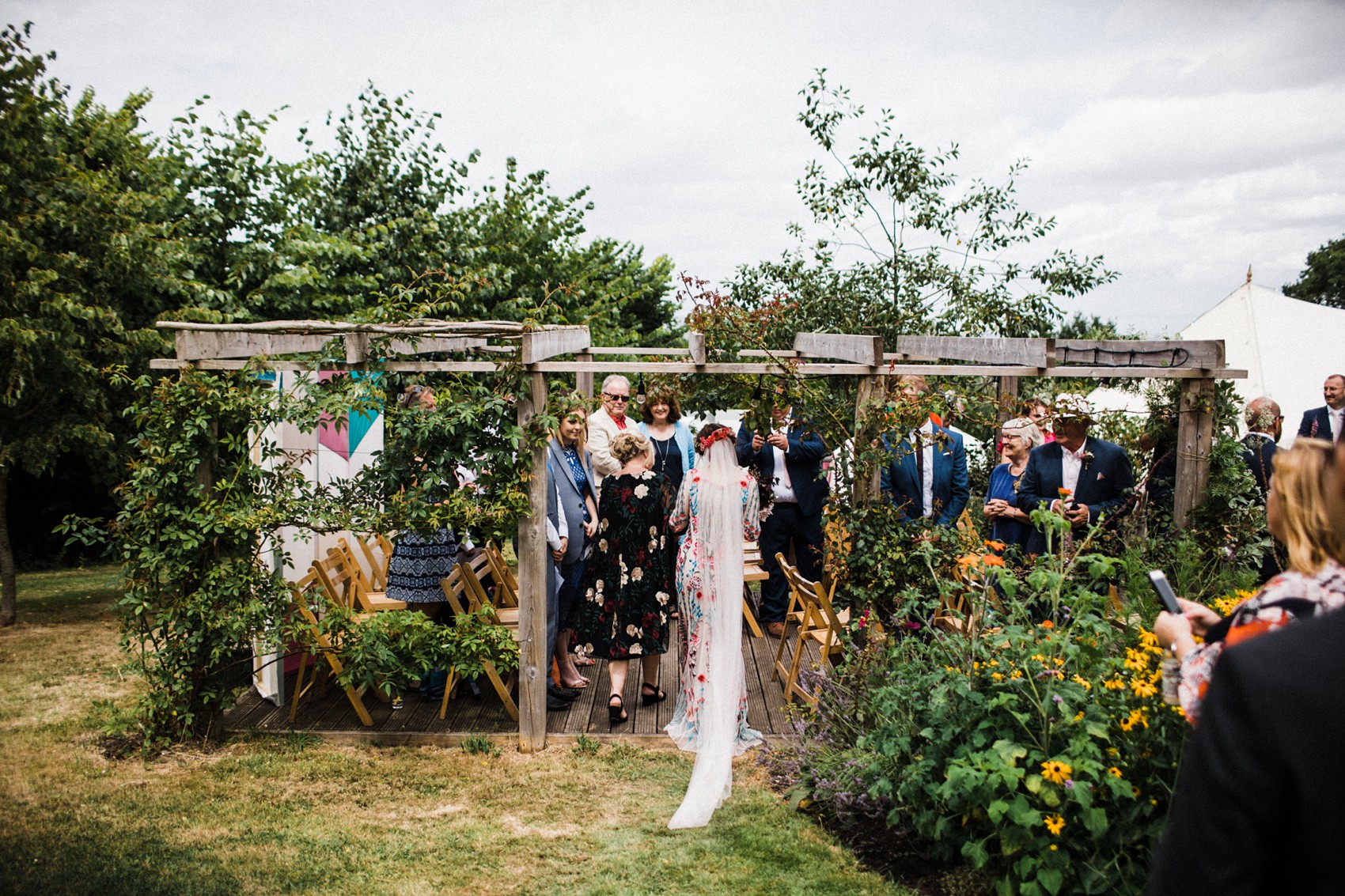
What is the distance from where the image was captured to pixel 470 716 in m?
6.37

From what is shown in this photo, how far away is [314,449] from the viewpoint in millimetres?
6355

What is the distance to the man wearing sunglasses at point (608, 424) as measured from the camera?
7332 millimetres

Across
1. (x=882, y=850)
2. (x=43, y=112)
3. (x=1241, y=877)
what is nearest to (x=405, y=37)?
(x=43, y=112)

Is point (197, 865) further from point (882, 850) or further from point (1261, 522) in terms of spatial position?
point (1261, 522)

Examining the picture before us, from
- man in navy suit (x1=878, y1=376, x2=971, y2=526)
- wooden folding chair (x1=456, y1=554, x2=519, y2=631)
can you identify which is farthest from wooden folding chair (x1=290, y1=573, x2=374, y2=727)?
man in navy suit (x1=878, y1=376, x2=971, y2=526)

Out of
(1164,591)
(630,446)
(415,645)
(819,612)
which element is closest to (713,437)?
(630,446)

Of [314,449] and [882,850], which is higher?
[314,449]

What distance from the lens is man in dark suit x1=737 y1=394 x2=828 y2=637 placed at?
7.96 m

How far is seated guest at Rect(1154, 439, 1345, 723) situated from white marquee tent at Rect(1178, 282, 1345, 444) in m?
13.1

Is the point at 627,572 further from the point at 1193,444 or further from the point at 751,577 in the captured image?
the point at 1193,444

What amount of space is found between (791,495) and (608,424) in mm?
1774

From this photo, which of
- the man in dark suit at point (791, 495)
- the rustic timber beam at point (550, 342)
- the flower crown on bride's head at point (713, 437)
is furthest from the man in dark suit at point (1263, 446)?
the rustic timber beam at point (550, 342)

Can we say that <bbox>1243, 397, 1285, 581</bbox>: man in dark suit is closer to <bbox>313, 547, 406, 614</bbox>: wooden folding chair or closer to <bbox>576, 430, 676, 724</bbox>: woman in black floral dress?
<bbox>576, 430, 676, 724</bbox>: woman in black floral dress

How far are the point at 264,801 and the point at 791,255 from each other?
26.6 feet
